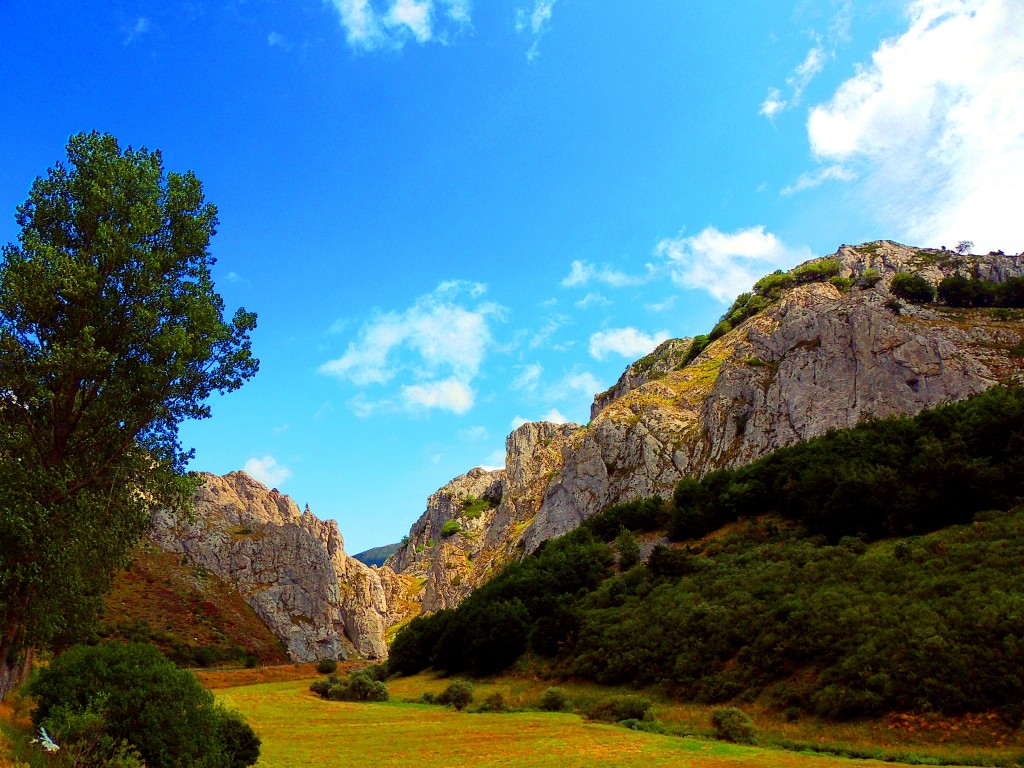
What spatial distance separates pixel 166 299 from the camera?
18.6 meters

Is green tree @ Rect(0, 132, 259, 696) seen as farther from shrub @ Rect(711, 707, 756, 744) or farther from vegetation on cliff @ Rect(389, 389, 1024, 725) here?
vegetation on cliff @ Rect(389, 389, 1024, 725)

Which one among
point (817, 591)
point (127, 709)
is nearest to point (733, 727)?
point (817, 591)

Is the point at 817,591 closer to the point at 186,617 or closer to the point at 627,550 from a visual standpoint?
the point at 627,550

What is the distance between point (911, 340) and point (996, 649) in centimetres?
5769

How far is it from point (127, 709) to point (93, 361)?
377 inches

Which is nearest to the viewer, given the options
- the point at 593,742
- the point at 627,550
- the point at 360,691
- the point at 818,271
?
the point at 593,742

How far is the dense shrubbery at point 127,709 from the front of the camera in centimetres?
1080

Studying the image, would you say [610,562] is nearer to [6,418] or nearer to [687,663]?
[687,663]

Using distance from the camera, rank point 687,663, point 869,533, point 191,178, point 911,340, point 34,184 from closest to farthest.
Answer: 1. point 34,184
2. point 191,178
3. point 687,663
4. point 869,533
5. point 911,340

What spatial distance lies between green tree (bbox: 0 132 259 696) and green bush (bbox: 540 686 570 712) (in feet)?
66.8

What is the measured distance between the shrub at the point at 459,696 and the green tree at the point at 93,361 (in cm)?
1937

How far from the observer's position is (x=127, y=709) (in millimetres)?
11594

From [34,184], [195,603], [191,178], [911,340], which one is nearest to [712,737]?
[191,178]

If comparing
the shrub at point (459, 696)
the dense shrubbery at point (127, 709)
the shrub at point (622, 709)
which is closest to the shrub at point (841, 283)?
the shrub at point (622, 709)
